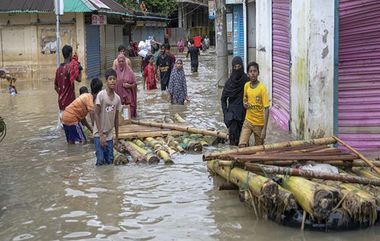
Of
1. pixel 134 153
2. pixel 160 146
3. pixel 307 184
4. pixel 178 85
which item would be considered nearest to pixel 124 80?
pixel 178 85

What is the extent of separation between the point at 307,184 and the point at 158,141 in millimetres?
4431

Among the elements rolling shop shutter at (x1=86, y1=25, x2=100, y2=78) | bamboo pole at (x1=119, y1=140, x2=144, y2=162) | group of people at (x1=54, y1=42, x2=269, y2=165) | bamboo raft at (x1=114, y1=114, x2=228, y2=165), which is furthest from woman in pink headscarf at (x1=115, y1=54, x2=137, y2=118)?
rolling shop shutter at (x1=86, y1=25, x2=100, y2=78)

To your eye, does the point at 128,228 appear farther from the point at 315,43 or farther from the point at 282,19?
the point at 282,19

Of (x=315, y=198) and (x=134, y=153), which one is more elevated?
(x=315, y=198)

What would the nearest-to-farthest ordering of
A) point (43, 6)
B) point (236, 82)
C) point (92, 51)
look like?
point (236, 82) → point (43, 6) → point (92, 51)

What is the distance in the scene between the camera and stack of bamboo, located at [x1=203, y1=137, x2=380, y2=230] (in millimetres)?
5230

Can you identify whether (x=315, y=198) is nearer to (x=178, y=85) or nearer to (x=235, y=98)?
(x=235, y=98)

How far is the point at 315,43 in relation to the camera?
8.38 m

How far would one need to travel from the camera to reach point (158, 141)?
9531 mm

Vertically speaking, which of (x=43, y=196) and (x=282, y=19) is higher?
(x=282, y=19)

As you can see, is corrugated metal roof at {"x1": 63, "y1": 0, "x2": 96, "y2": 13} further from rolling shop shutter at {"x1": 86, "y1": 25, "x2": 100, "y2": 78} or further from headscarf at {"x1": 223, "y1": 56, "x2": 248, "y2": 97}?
headscarf at {"x1": 223, "y1": 56, "x2": 248, "y2": 97}

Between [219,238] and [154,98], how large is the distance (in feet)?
39.5

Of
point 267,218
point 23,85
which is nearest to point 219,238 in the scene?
point 267,218

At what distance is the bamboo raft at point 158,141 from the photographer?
28.3 feet
